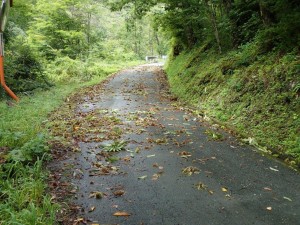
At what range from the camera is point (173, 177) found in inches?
206

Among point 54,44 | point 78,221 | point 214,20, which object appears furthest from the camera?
point 54,44

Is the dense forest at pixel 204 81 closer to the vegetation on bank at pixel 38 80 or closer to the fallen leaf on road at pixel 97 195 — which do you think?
the vegetation on bank at pixel 38 80

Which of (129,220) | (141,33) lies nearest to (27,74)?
(129,220)

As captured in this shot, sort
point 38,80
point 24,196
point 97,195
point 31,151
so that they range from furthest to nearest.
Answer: point 38,80 → point 31,151 → point 97,195 → point 24,196

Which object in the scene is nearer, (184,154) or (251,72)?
(184,154)

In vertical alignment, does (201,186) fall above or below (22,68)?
below

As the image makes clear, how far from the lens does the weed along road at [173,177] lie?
13.3ft

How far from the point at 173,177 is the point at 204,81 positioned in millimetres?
7169

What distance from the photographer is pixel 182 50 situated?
19.7 metres

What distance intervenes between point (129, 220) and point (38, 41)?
780 inches

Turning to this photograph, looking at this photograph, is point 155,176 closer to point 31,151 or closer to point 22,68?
point 31,151

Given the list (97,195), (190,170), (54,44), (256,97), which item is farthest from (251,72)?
(54,44)

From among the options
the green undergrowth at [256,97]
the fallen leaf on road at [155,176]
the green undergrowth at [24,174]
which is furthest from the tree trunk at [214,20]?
the fallen leaf on road at [155,176]

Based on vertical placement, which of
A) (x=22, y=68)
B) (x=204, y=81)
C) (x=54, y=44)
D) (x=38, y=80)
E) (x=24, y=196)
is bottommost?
(x=24, y=196)
